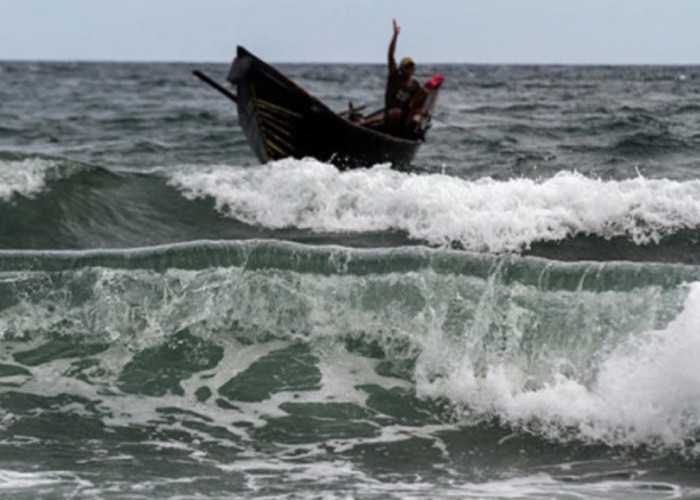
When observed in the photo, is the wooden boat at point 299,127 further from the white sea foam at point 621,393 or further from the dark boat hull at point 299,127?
the white sea foam at point 621,393

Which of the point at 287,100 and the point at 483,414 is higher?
the point at 287,100

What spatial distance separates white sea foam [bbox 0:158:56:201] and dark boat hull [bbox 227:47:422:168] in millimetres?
2696

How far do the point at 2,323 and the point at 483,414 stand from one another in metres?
3.66

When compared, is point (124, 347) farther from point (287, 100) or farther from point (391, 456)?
point (287, 100)

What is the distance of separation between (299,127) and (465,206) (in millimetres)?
3460

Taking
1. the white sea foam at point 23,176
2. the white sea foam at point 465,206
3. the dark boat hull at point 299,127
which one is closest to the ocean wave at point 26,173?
the white sea foam at point 23,176

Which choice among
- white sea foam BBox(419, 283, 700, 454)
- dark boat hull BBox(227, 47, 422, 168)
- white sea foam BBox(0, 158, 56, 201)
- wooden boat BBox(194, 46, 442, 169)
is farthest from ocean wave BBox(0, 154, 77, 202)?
white sea foam BBox(419, 283, 700, 454)

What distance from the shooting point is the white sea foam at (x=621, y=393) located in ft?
21.1

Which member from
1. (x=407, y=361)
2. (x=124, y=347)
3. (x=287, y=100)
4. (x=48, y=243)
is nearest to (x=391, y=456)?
(x=407, y=361)

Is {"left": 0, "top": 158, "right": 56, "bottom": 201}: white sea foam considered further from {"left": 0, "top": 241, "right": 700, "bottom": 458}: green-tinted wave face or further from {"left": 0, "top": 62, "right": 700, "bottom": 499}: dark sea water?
{"left": 0, "top": 241, "right": 700, "bottom": 458}: green-tinted wave face

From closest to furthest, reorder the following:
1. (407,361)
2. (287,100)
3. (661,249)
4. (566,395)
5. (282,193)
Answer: (566,395)
(407,361)
(661,249)
(282,193)
(287,100)

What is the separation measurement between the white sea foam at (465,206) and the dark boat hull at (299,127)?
0.98 m

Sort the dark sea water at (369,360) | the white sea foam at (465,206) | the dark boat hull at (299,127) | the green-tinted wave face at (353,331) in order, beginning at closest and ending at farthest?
1. the dark sea water at (369,360)
2. the green-tinted wave face at (353,331)
3. the white sea foam at (465,206)
4. the dark boat hull at (299,127)

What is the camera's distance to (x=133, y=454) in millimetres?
6332
